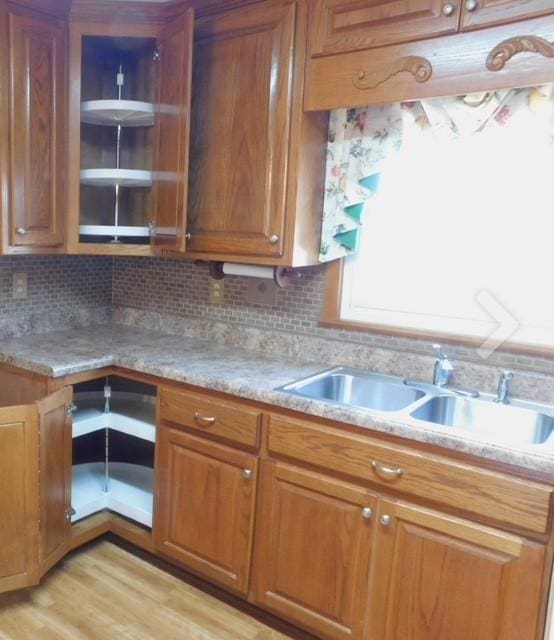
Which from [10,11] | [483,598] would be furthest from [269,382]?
[10,11]

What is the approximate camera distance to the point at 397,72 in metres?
1.66

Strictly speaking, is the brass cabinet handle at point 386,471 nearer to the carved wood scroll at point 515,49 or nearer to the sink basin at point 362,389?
the sink basin at point 362,389

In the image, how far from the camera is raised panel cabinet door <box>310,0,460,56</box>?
1.58 m

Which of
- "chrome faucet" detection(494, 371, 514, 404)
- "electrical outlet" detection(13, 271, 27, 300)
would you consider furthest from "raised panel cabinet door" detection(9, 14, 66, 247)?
"chrome faucet" detection(494, 371, 514, 404)

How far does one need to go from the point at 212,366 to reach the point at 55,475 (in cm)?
69

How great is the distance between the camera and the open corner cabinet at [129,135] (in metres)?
2.10

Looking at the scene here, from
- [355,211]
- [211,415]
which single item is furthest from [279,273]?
[211,415]

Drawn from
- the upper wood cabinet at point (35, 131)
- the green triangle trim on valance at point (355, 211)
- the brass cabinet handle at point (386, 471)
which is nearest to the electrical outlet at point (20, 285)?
the upper wood cabinet at point (35, 131)

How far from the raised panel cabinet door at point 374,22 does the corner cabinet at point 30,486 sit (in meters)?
1.52

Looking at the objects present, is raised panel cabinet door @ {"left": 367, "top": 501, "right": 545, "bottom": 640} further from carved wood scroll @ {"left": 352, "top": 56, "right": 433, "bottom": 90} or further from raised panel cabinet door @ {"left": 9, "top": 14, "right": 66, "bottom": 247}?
raised panel cabinet door @ {"left": 9, "top": 14, "right": 66, "bottom": 247}

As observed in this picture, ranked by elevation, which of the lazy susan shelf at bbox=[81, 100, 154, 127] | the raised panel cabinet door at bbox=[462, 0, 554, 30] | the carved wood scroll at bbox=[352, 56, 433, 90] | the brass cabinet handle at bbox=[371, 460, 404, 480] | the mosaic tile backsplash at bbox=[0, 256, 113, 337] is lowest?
the brass cabinet handle at bbox=[371, 460, 404, 480]

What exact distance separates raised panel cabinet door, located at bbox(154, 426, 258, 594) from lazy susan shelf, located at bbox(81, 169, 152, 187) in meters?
1.03

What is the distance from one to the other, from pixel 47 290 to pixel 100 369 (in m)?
0.65

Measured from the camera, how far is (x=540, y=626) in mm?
1383
